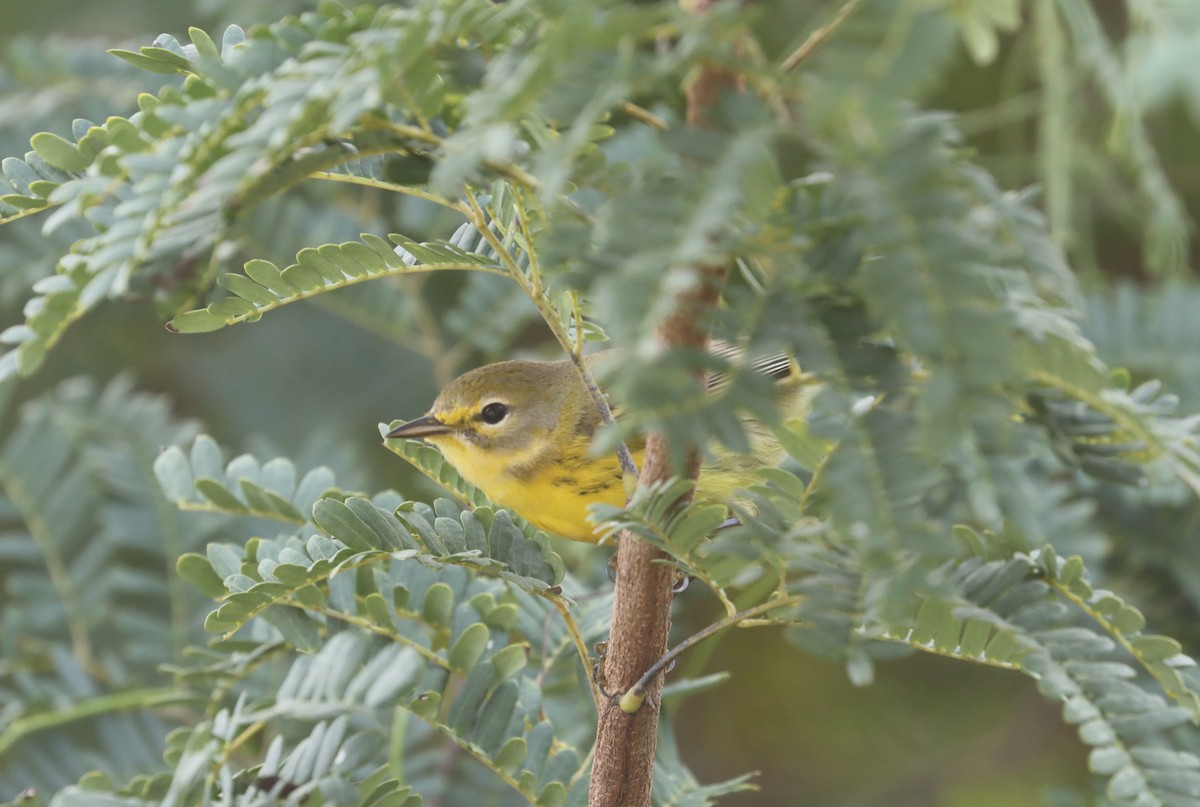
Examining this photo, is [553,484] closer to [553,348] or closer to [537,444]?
[537,444]

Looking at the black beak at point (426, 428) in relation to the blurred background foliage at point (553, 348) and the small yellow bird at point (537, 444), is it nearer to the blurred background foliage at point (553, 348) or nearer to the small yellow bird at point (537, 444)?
the small yellow bird at point (537, 444)

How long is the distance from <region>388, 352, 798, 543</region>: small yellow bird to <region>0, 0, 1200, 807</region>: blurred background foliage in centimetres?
22

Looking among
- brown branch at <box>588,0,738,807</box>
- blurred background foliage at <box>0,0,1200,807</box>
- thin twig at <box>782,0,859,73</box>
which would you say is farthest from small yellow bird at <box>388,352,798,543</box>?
thin twig at <box>782,0,859,73</box>

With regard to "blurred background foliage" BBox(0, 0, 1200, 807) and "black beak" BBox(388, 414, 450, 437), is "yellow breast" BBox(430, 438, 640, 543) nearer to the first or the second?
"black beak" BBox(388, 414, 450, 437)

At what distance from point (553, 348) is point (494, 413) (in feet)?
2.89

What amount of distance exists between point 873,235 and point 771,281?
0.37 ft

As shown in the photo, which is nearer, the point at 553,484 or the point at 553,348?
the point at 553,484

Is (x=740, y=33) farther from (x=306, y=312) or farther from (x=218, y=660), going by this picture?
(x=306, y=312)

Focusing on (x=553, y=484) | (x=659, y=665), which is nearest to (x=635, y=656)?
(x=659, y=665)

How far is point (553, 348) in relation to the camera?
2.98m

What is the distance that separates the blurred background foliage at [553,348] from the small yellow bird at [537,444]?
0.22 m

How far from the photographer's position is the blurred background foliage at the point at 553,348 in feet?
6.79

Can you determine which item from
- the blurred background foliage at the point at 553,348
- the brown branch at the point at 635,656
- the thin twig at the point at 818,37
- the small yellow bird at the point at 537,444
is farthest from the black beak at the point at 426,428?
the thin twig at the point at 818,37

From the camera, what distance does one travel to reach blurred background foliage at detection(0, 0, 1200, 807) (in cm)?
207
